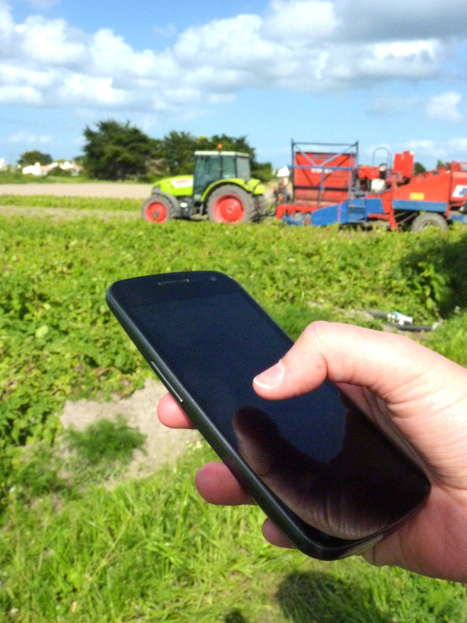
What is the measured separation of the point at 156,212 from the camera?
53.2 feet

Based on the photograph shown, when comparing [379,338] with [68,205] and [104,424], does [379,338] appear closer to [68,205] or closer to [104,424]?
[104,424]

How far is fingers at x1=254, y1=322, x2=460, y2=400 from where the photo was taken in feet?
4.59

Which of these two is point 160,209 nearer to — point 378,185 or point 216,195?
point 216,195

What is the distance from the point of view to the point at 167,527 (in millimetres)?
2865

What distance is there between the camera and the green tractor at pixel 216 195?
50.5ft

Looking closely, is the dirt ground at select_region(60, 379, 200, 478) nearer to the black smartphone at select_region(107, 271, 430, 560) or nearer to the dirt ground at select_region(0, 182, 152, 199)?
the black smartphone at select_region(107, 271, 430, 560)

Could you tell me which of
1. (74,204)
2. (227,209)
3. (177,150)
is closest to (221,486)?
(227,209)

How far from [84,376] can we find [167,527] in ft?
5.72

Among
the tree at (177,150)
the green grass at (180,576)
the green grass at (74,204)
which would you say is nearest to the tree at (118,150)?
the tree at (177,150)

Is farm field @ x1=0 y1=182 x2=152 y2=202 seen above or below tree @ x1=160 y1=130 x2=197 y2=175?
below

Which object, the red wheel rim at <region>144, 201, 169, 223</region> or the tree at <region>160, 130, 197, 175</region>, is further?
the tree at <region>160, 130, 197, 175</region>

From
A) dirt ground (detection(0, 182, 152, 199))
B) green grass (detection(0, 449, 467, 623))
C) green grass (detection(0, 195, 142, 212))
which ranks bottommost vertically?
dirt ground (detection(0, 182, 152, 199))

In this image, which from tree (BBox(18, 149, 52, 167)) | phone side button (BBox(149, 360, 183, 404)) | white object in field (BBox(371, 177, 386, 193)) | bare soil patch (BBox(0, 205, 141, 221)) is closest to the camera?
phone side button (BBox(149, 360, 183, 404))

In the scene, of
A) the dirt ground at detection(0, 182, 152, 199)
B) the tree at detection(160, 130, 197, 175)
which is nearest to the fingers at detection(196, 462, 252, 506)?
the dirt ground at detection(0, 182, 152, 199)
